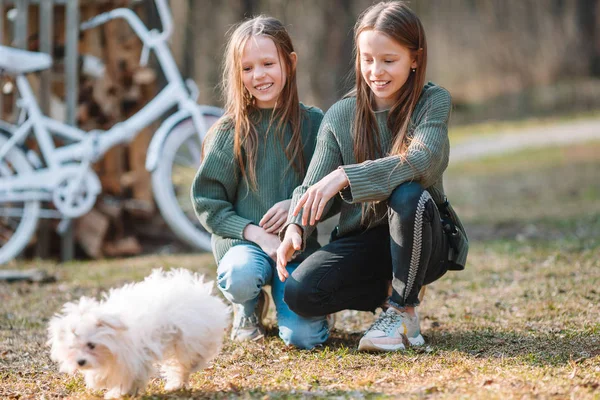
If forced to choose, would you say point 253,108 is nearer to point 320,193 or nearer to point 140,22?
point 320,193

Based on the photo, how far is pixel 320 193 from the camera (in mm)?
3111

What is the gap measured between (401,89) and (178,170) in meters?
2.75

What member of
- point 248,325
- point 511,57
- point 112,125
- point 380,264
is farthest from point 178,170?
point 511,57

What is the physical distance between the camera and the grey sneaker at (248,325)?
142 inches

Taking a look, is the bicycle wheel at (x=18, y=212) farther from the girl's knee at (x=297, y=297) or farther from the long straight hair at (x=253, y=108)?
the girl's knee at (x=297, y=297)

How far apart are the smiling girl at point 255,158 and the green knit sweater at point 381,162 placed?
26 cm

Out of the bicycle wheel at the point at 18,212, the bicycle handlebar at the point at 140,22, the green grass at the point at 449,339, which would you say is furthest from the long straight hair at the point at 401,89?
the bicycle wheel at the point at 18,212

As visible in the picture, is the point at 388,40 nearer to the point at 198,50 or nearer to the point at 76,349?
the point at 76,349

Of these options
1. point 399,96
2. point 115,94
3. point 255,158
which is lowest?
point 255,158

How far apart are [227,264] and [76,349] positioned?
1.03m

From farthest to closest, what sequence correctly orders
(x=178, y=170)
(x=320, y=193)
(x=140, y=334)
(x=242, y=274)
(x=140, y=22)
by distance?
(x=178, y=170), (x=140, y=22), (x=242, y=274), (x=320, y=193), (x=140, y=334)

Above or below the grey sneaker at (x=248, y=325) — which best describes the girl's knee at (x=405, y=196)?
above

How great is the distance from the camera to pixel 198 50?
17125mm

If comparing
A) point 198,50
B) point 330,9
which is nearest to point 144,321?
point 330,9
